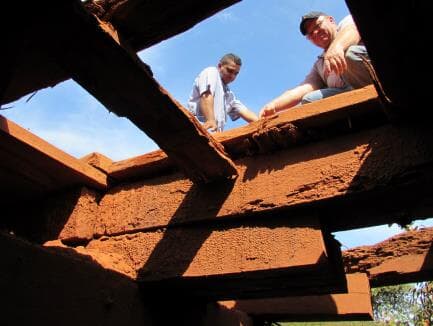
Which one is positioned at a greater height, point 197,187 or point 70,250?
point 197,187

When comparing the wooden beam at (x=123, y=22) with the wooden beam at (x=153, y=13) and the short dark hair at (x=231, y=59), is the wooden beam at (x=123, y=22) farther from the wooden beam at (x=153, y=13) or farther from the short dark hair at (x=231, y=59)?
the short dark hair at (x=231, y=59)

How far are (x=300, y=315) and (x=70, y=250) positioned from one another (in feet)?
7.79

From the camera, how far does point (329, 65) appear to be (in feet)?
8.50

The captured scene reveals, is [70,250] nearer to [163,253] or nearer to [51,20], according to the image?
[163,253]

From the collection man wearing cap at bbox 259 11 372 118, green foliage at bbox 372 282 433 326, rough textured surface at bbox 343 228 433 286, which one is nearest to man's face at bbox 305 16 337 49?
man wearing cap at bbox 259 11 372 118

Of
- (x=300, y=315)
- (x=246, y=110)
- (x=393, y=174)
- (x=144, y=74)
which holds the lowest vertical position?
(x=300, y=315)

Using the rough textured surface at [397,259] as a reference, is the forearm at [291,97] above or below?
above

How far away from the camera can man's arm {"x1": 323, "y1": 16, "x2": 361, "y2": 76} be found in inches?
101

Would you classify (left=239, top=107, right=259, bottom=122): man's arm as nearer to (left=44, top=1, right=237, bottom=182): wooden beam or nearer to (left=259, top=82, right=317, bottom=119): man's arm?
(left=259, top=82, right=317, bottom=119): man's arm

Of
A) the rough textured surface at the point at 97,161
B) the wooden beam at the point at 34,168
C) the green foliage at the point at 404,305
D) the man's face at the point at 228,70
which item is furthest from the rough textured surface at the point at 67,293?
the green foliage at the point at 404,305

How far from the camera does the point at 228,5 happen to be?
1.66 metres

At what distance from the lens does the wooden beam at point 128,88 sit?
1648mm

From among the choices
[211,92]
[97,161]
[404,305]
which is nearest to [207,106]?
[211,92]

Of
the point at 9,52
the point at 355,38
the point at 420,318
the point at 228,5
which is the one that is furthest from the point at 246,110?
the point at 420,318
